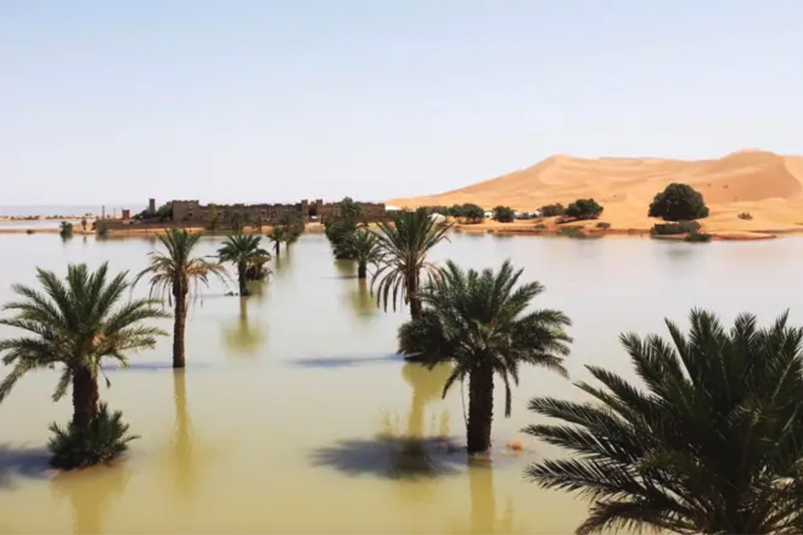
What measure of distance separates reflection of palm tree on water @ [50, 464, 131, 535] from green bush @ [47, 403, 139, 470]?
0.72ft

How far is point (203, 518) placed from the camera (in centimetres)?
1045

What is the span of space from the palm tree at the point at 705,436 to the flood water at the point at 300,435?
315cm

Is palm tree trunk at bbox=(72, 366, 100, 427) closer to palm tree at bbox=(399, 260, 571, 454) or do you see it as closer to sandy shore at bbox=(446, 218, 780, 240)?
palm tree at bbox=(399, 260, 571, 454)

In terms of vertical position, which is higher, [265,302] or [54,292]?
[54,292]

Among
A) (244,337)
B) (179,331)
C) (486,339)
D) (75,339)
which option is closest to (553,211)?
(244,337)

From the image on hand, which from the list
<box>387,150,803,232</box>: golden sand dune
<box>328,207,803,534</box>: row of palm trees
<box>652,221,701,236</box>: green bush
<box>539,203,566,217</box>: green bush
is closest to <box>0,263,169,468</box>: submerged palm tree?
<box>328,207,803,534</box>: row of palm trees

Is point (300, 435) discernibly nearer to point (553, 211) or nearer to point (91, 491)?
point (91, 491)

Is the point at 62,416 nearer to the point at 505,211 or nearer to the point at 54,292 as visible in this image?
the point at 54,292

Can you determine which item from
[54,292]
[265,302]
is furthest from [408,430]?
[265,302]

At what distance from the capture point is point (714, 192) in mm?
136375

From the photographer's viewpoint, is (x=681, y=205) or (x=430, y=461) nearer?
(x=430, y=461)

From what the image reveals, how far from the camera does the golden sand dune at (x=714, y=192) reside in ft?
290

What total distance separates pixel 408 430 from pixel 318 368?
584cm

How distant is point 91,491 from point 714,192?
460ft
